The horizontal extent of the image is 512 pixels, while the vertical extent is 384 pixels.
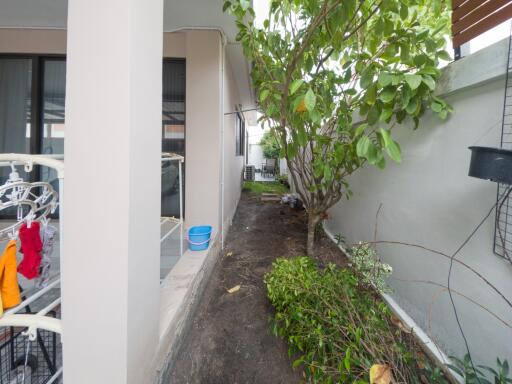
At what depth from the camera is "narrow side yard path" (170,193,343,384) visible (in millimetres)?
1472

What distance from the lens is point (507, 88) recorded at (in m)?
1.14

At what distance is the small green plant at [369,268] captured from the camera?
1.85m

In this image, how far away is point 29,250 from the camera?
1.12 metres

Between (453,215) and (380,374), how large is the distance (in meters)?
1.03

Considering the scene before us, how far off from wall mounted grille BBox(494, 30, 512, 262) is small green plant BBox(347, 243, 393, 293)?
0.77 metres

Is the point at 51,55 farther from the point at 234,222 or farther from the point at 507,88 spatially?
the point at 507,88

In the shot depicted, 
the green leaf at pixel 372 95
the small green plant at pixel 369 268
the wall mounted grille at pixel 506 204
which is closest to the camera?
the wall mounted grille at pixel 506 204

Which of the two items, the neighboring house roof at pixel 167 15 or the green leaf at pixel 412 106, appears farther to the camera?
the neighboring house roof at pixel 167 15

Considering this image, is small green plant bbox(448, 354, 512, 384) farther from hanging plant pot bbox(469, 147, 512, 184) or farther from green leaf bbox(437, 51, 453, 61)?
green leaf bbox(437, 51, 453, 61)

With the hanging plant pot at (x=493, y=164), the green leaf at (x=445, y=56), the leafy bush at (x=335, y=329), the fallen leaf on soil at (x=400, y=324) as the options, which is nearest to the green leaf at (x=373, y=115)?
the green leaf at (x=445, y=56)

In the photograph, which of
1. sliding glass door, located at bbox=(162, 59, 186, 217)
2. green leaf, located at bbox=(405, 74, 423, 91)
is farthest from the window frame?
green leaf, located at bbox=(405, 74, 423, 91)

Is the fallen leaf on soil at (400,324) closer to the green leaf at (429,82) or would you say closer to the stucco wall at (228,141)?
the green leaf at (429,82)

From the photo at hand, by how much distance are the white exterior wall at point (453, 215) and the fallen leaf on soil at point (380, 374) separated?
2.04 ft

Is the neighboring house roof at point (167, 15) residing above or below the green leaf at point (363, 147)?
above
